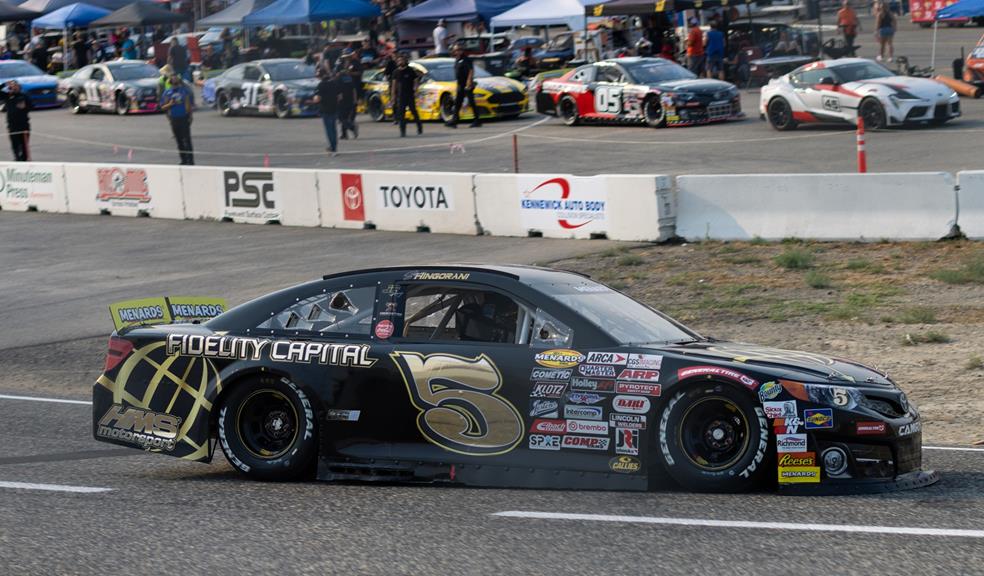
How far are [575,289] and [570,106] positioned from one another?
936 inches

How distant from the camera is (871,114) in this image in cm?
2592

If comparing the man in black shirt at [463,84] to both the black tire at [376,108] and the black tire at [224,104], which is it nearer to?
the black tire at [376,108]

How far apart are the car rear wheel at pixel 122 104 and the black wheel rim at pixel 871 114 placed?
22.6 meters

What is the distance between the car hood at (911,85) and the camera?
2567 cm

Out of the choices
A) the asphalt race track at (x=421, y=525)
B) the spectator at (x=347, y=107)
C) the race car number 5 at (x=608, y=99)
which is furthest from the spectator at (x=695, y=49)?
the asphalt race track at (x=421, y=525)

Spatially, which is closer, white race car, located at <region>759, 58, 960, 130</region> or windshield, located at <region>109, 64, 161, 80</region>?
white race car, located at <region>759, 58, 960, 130</region>

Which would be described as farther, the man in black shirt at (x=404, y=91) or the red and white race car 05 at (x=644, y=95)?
the man in black shirt at (x=404, y=91)

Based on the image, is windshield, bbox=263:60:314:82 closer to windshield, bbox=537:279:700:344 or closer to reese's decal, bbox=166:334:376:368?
reese's decal, bbox=166:334:376:368

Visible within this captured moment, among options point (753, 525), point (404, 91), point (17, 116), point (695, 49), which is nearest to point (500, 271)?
point (753, 525)

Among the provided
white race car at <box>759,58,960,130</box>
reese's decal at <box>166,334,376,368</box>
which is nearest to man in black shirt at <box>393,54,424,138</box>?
white race car at <box>759,58,960,130</box>

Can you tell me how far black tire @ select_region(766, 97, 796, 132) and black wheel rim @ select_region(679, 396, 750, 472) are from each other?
21.0m

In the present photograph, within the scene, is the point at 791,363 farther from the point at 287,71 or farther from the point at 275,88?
the point at 287,71

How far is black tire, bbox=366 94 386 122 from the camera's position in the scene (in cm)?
3519

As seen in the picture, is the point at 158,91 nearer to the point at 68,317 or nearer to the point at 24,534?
the point at 68,317
